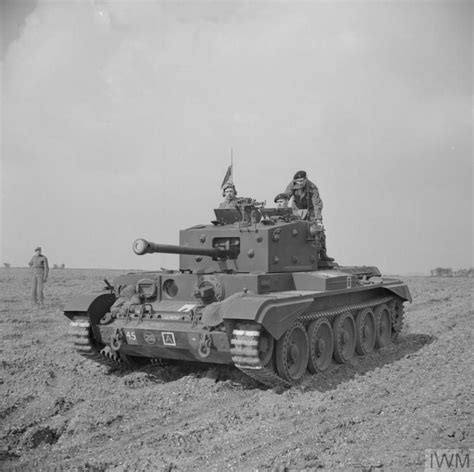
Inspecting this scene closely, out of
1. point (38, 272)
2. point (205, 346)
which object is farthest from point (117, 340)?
point (38, 272)

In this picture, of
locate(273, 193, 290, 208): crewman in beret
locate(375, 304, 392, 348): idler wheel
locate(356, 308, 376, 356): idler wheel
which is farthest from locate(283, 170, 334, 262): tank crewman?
locate(375, 304, 392, 348): idler wheel

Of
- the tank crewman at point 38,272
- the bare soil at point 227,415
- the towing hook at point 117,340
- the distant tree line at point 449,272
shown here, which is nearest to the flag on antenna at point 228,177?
the bare soil at point 227,415

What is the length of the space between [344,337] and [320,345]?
Result: 43.7 inches

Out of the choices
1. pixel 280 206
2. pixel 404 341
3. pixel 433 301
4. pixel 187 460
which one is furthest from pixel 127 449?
pixel 433 301

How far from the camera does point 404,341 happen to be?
43.7ft

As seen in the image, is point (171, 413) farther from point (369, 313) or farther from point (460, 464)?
point (369, 313)

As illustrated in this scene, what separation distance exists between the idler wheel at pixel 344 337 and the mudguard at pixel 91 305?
403 centimetres

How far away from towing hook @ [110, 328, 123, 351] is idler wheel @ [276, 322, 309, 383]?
8.10 ft

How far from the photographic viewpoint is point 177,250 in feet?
30.1

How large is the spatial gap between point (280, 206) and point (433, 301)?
1311 cm

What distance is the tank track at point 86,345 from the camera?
952cm

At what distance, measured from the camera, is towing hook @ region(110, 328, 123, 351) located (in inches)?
353

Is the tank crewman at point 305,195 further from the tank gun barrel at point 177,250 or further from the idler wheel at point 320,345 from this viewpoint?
the tank gun barrel at point 177,250

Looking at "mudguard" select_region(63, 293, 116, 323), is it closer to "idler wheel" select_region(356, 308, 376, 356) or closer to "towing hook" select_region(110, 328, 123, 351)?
"towing hook" select_region(110, 328, 123, 351)
